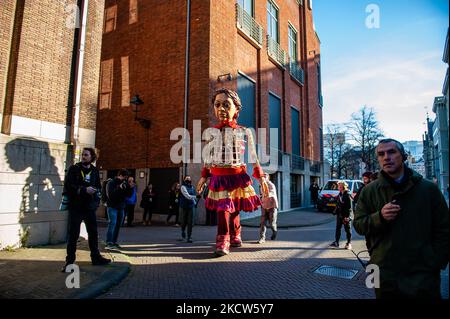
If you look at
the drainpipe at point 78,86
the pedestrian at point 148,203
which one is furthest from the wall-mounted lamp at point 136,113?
the drainpipe at point 78,86

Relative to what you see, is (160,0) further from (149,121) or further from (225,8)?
(149,121)

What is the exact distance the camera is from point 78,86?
7.53 metres

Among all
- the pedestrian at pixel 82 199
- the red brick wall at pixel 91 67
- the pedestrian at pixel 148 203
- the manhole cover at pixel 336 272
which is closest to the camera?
the pedestrian at pixel 82 199

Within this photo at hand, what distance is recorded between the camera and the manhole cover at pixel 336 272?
15.8 feet

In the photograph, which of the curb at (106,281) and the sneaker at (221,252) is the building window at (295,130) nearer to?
the sneaker at (221,252)

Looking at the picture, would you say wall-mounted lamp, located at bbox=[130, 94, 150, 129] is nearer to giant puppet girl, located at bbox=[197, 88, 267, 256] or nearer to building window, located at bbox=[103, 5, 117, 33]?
building window, located at bbox=[103, 5, 117, 33]

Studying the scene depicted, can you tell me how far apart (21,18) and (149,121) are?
7.80 metres

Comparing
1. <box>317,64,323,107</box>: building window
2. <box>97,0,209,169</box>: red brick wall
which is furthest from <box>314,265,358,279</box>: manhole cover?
<box>317,64,323,107</box>: building window

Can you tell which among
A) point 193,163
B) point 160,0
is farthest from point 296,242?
point 160,0

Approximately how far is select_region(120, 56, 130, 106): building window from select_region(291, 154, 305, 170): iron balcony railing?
1140cm

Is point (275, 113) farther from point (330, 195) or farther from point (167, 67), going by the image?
point (167, 67)

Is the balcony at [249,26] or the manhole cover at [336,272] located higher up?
the balcony at [249,26]

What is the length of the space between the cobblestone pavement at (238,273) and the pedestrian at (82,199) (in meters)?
0.98

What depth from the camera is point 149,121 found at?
14.2 metres
